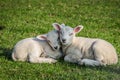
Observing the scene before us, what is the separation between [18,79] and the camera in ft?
26.8

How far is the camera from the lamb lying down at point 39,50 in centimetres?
936

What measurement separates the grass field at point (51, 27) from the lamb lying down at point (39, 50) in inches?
7.3

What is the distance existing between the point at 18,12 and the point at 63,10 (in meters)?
1.58

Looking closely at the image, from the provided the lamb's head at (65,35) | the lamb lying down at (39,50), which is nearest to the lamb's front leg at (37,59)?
the lamb lying down at (39,50)

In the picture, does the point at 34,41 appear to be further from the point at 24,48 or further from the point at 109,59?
the point at 109,59

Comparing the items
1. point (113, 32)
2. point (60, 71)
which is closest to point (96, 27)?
point (113, 32)

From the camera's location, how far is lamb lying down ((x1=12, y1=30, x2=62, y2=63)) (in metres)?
9.36

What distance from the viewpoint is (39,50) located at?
9.52m

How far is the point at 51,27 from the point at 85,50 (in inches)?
150

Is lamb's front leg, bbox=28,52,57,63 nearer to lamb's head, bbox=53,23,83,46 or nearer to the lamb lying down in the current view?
the lamb lying down

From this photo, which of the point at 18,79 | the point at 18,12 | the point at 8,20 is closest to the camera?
the point at 18,79

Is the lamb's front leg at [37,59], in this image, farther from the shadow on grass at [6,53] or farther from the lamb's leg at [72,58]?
the shadow on grass at [6,53]

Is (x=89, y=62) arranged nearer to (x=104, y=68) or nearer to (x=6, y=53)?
(x=104, y=68)

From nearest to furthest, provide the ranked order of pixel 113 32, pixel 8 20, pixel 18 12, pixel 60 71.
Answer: pixel 60 71 < pixel 113 32 < pixel 8 20 < pixel 18 12
